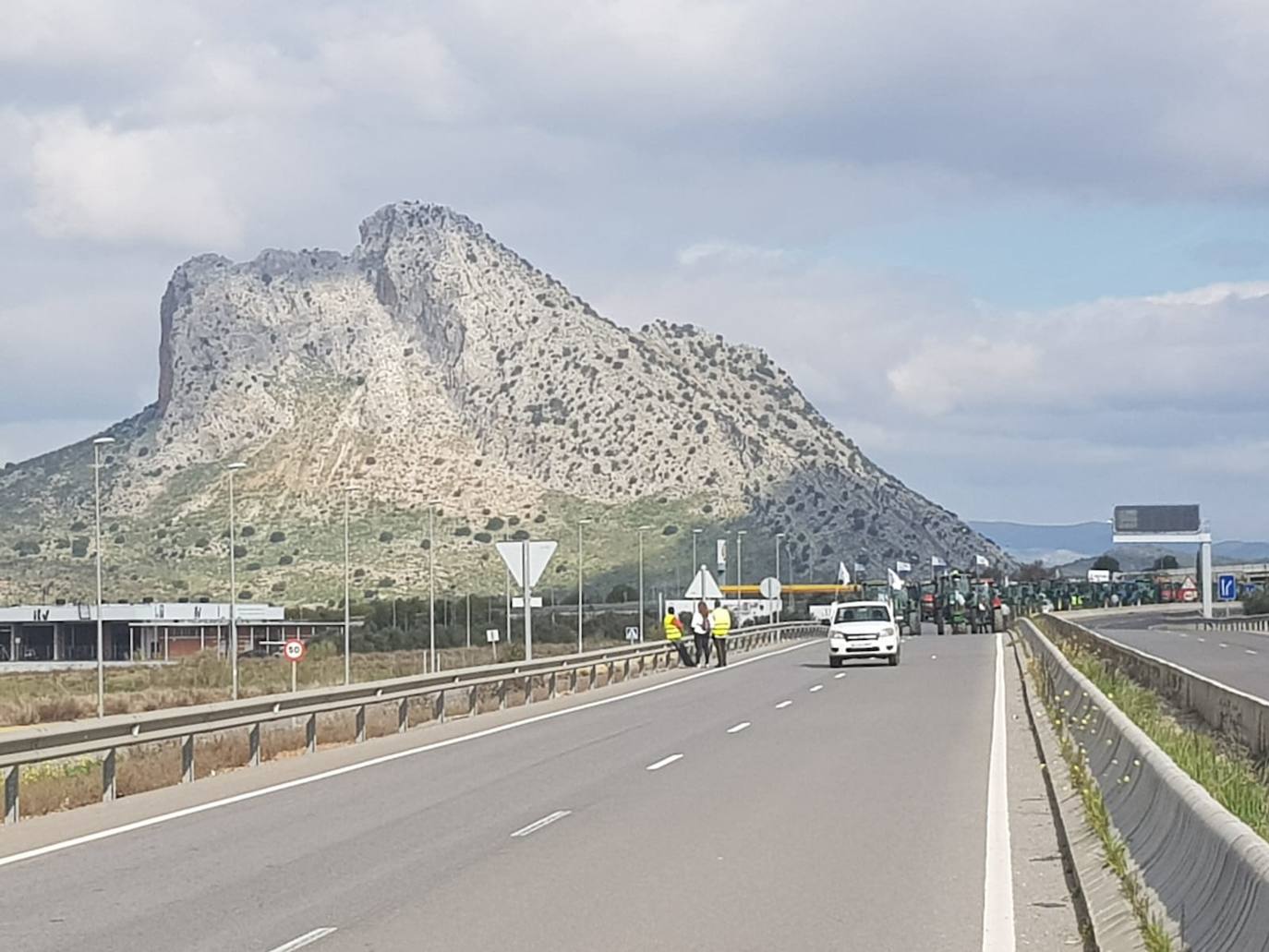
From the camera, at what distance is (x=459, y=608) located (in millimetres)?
140000

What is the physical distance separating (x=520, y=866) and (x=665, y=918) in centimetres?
271

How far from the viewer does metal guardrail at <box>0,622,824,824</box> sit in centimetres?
1867

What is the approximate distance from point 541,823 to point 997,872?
190 inches

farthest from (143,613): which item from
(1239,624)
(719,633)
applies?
(719,633)

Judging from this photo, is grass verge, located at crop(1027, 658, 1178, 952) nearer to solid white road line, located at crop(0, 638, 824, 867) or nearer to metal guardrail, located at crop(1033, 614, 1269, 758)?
metal guardrail, located at crop(1033, 614, 1269, 758)

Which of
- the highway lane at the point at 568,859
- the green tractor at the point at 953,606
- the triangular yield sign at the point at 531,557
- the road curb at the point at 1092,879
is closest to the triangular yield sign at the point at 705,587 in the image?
the triangular yield sign at the point at 531,557

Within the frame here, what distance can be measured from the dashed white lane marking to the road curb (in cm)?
441

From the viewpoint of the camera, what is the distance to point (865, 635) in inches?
2008

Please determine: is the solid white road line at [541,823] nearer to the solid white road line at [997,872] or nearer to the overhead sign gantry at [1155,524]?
the solid white road line at [997,872]

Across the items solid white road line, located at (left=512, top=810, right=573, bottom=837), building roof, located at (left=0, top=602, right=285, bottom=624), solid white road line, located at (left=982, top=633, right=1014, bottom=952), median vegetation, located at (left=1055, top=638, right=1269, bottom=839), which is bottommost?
solid white road line, located at (left=982, top=633, right=1014, bottom=952)

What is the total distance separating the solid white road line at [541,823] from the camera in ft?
54.9

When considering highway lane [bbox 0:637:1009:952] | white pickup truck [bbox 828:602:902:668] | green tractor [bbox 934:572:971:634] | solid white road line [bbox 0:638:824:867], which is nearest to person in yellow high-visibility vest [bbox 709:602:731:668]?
white pickup truck [bbox 828:602:902:668]

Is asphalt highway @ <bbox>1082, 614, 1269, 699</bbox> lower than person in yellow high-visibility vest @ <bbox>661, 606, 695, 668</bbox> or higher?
lower

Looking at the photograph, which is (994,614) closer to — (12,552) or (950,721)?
(950,721)
